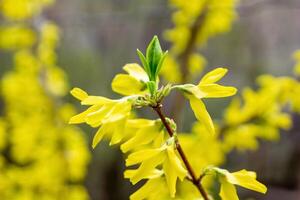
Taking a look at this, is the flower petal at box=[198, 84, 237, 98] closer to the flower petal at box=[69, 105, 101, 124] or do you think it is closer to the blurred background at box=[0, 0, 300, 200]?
the flower petal at box=[69, 105, 101, 124]

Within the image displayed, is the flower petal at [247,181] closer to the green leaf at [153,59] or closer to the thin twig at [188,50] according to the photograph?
the green leaf at [153,59]

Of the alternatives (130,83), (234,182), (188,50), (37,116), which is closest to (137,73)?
(130,83)

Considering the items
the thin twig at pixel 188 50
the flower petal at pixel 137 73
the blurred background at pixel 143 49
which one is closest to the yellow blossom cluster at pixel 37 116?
the thin twig at pixel 188 50

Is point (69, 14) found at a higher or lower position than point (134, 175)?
lower

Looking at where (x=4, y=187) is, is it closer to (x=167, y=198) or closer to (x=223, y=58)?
(x=167, y=198)

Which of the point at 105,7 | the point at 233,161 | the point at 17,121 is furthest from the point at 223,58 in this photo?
the point at 17,121

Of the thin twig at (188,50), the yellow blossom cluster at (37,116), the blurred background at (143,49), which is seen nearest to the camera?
the thin twig at (188,50)

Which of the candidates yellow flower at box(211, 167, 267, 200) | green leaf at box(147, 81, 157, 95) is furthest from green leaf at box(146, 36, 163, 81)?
yellow flower at box(211, 167, 267, 200)
